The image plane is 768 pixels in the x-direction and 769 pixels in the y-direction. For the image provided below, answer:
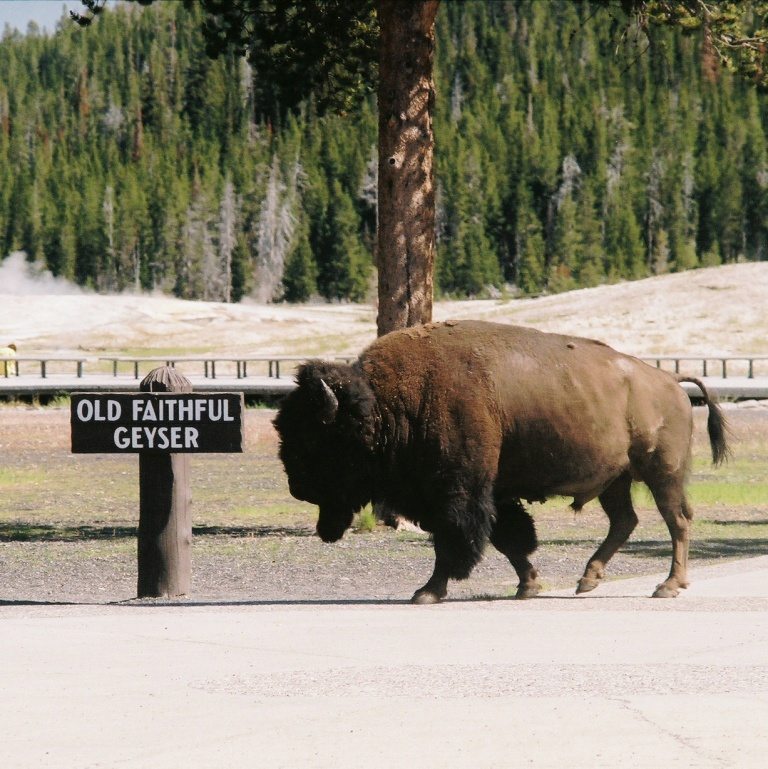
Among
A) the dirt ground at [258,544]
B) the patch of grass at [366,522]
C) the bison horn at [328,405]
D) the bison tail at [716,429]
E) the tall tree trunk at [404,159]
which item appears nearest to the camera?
the bison horn at [328,405]

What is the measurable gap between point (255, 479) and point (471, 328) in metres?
12.7

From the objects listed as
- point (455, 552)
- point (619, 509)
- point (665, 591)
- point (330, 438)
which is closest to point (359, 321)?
point (619, 509)

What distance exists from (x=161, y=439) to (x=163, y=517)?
50 cm

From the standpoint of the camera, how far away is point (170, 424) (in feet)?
32.2

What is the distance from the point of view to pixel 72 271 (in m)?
146

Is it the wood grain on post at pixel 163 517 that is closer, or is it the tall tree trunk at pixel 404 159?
the wood grain on post at pixel 163 517

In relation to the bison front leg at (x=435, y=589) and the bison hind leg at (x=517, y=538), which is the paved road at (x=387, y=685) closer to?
the bison front leg at (x=435, y=589)

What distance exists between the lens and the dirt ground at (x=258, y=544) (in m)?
11.6

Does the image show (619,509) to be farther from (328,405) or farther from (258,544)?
(258,544)

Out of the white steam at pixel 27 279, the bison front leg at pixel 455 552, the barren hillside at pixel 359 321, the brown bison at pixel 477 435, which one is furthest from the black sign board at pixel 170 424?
the white steam at pixel 27 279

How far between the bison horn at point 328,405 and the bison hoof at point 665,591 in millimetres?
2213

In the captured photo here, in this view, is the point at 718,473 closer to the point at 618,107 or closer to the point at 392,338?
the point at 392,338

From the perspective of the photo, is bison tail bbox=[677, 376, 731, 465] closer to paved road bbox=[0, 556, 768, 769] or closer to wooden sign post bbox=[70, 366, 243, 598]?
paved road bbox=[0, 556, 768, 769]

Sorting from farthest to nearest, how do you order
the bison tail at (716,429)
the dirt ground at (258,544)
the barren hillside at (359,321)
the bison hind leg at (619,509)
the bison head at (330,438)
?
the barren hillside at (359,321), the dirt ground at (258,544), the bison tail at (716,429), the bison hind leg at (619,509), the bison head at (330,438)
